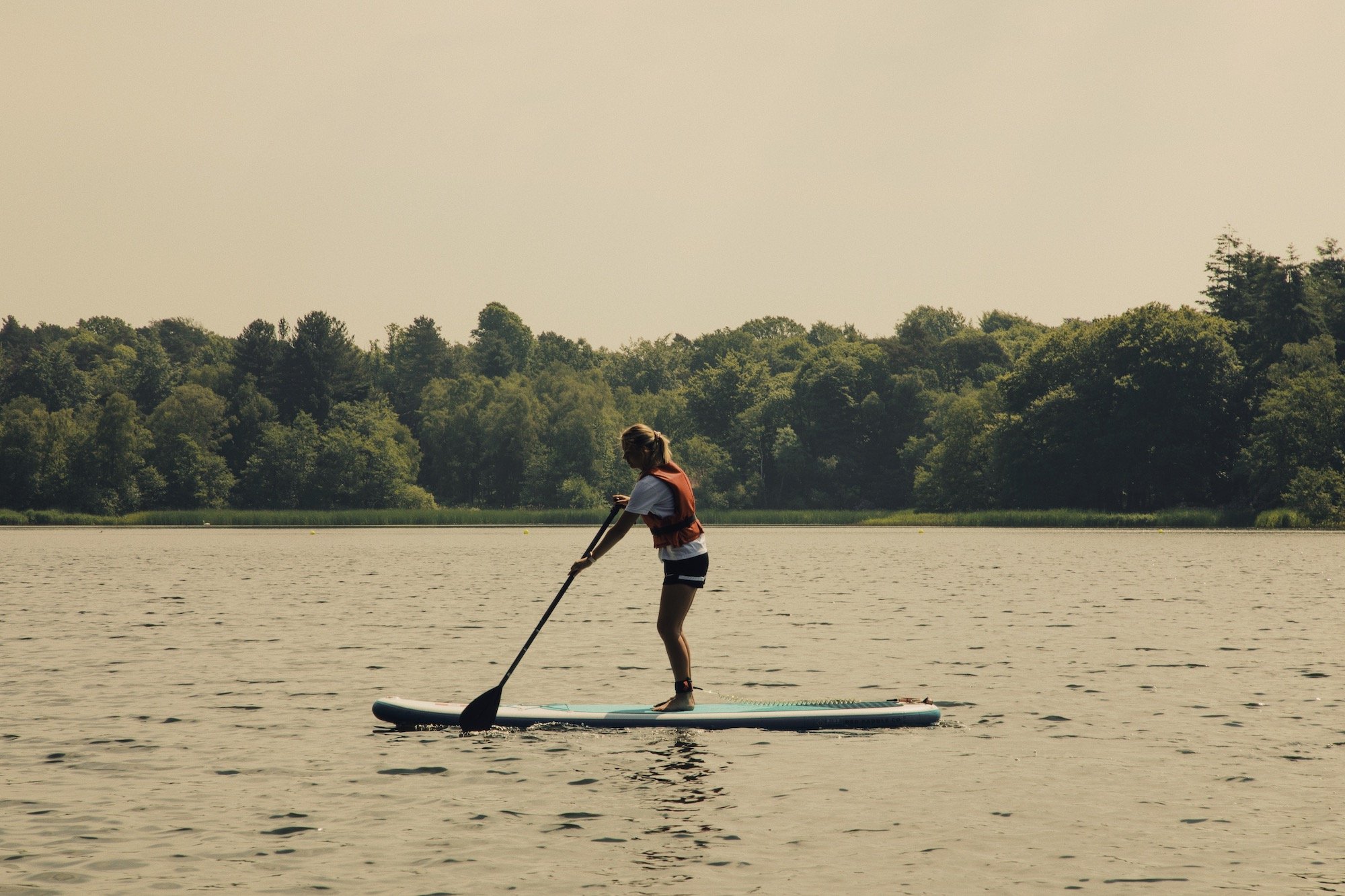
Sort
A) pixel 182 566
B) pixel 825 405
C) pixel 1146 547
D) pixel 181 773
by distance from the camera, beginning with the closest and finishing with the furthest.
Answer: pixel 181 773
pixel 182 566
pixel 1146 547
pixel 825 405

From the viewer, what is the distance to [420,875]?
24.8ft

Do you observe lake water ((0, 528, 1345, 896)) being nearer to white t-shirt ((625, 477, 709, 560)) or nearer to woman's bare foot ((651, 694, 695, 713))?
woman's bare foot ((651, 694, 695, 713))

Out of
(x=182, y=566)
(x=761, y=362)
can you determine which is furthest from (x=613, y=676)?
(x=761, y=362)

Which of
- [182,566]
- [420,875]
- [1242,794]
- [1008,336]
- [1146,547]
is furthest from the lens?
[1008,336]

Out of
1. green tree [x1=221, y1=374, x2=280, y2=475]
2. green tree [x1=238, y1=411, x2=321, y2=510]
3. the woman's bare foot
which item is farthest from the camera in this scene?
green tree [x1=221, y1=374, x2=280, y2=475]

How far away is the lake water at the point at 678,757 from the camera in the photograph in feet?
25.5

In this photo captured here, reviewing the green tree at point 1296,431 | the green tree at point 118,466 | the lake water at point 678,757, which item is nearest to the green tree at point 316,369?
the green tree at point 118,466

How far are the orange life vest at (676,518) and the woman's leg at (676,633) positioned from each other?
17.0 inches

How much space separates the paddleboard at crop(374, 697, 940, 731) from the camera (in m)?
12.3

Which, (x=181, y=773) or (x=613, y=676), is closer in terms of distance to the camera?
(x=181, y=773)

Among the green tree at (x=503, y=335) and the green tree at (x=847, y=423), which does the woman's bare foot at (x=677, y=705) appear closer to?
the green tree at (x=847, y=423)

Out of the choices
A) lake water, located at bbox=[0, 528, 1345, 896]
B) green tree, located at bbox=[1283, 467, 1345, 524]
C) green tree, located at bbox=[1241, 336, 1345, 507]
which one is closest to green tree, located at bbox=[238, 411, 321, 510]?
green tree, located at bbox=[1241, 336, 1345, 507]

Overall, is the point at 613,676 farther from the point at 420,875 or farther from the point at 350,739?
the point at 420,875

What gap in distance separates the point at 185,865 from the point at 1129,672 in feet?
39.6
